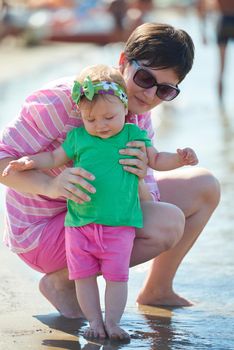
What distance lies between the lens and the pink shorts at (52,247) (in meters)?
3.88

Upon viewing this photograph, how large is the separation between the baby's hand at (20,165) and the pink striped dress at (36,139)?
120mm

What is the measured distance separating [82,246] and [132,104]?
599 mm

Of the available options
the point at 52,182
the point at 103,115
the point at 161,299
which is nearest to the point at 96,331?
the point at 52,182

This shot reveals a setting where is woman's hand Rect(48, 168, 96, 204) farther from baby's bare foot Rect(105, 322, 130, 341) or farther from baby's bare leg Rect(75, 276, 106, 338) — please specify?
baby's bare foot Rect(105, 322, 130, 341)

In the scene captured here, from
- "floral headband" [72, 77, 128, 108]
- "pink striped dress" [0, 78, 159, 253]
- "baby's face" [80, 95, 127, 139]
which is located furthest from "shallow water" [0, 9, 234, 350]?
"floral headband" [72, 77, 128, 108]

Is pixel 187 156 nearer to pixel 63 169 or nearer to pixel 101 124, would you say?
pixel 101 124

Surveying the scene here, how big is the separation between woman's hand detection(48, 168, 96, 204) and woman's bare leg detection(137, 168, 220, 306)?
69 cm

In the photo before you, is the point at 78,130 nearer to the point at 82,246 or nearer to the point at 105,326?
the point at 82,246

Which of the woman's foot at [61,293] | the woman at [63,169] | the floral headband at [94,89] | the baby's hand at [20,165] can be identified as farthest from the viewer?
the woman's foot at [61,293]

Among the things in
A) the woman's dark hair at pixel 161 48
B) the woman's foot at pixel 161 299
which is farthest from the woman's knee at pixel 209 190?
the woman's dark hair at pixel 161 48

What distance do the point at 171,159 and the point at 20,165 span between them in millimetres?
551

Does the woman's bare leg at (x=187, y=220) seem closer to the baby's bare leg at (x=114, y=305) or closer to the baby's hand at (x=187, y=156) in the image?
the baby's hand at (x=187, y=156)

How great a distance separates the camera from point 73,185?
3586mm

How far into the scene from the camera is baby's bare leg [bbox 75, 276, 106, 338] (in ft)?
11.9
